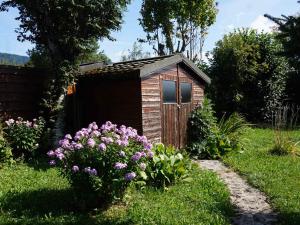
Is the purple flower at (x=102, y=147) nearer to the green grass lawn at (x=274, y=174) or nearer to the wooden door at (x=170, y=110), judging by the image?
the green grass lawn at (x=274, y=174)

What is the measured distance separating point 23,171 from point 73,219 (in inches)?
122

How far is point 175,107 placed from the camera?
11.2 meters

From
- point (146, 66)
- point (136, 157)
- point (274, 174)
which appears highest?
point (146, 66)

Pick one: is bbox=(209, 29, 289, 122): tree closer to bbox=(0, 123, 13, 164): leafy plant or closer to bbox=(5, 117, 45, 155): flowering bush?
bbox=(5, 117, 45, 155): flowering bush

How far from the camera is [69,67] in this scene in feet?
33.2

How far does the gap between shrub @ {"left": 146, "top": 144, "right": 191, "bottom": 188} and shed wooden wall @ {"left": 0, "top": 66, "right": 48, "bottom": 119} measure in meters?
4.15

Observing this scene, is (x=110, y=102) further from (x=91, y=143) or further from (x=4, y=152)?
(x=91, y=143)

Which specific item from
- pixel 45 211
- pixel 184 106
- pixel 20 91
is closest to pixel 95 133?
pixel 45 211

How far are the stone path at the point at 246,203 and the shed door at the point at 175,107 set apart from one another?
2.08m

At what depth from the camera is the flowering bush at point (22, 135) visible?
8.95 metres

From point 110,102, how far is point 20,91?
8.13 ft

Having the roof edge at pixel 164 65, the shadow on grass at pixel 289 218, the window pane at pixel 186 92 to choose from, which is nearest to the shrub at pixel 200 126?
the window pane at pixel 186 92

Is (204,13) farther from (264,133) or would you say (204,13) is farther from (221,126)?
(221,126)

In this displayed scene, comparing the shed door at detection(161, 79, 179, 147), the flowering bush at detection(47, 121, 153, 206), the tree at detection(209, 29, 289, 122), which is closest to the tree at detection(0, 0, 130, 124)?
the shed door at detection(161, 79, 179, 147)
